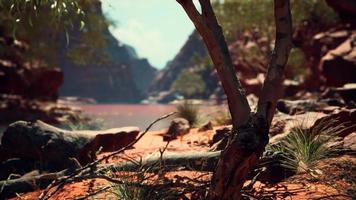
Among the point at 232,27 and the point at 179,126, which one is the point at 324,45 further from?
the point at 179,126

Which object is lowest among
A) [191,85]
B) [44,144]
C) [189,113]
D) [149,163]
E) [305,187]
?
[305,187]

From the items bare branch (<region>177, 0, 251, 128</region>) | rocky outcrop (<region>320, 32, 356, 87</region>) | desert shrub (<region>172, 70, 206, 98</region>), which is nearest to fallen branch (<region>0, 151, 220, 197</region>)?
bare branch (<region>177, 0, 251, 128</region>)

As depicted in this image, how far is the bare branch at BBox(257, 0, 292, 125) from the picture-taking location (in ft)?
15.0

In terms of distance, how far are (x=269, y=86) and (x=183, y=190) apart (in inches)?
60.2

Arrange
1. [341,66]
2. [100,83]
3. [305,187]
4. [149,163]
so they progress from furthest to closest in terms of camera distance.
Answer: [100,83] → [341,66] → [149,163] → [305,187]

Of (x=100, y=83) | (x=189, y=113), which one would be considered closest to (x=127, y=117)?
(x=189, y=113)

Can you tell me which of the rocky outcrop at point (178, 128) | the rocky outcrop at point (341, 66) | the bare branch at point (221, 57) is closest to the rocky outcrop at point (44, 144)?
the bare branch at point (221, 57)

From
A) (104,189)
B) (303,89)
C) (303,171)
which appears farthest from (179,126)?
(303,89)

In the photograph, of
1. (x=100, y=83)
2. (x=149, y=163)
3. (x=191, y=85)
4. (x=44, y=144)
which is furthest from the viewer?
(x=100, y=83)

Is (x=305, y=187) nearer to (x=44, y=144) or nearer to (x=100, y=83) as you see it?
(x=44, y=144)

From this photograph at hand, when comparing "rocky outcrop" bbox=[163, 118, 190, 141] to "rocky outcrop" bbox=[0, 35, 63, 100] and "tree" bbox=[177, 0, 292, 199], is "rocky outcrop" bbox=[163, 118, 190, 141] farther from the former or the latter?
"rocky outcrop" bbox=[0, 35, 63, 100]

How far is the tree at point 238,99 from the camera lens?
4.30m

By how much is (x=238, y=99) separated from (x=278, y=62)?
59 cm

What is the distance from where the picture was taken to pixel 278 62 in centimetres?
464
